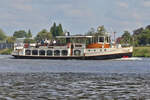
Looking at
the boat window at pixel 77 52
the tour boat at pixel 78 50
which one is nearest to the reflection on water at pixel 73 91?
the tour boat at pixel 78 50

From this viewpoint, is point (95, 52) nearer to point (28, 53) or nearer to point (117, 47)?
point (117, 47)

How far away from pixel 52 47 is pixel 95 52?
1605 cm

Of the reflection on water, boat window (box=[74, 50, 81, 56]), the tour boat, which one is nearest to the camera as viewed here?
the reflection on water

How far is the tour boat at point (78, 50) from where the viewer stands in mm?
125375

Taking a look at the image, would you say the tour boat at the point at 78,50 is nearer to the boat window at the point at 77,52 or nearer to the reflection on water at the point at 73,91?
the boat window at the point at 77,52

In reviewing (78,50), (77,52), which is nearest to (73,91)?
(78,50)

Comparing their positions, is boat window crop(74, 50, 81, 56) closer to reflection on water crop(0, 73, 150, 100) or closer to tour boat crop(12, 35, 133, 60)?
tour boat crop(12, 35, 133, 60)

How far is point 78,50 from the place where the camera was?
133000mm

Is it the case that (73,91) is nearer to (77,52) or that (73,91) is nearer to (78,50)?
(78,50)

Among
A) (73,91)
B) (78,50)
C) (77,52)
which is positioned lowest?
(73,91)

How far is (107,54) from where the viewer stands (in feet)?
409

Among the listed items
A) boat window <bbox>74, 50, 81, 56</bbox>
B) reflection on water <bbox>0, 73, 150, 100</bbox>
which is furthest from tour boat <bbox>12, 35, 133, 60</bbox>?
reflection on water <bbox>0, 73, 150, 100</bbox>

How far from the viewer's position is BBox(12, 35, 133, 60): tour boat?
411ft

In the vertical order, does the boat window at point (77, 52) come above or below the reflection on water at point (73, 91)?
above
